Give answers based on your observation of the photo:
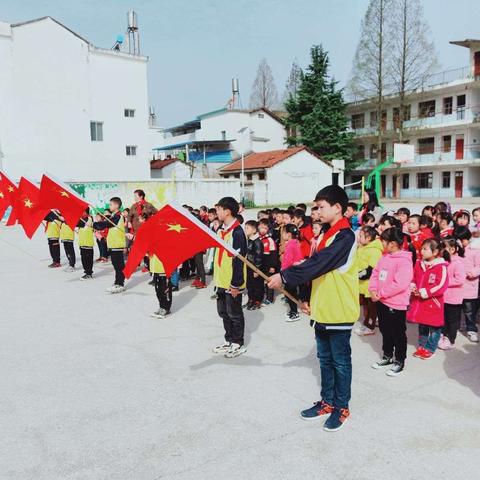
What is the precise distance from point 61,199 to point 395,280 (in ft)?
19.4

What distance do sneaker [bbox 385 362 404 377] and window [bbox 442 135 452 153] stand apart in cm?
3835

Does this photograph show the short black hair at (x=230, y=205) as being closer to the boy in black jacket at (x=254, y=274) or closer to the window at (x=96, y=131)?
the boy in black jacket at (x=254, y=274)

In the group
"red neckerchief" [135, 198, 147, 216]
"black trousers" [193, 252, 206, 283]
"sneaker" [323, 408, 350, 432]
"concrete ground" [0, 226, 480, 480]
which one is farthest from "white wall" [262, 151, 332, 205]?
"sneaker" [323, 408, 350, 432]

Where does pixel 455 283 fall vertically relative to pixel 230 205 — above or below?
below

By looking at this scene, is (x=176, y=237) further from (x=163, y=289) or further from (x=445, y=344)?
(x=445, y=344)

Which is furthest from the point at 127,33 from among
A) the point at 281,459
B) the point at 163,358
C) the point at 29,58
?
the point at 281,459

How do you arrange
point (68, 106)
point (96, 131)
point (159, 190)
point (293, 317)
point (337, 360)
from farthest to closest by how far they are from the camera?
1. point (96, 131)
2. point (68, 106)
3. point (159, 190)
4. point (293, 317)
5. point (337, 360)

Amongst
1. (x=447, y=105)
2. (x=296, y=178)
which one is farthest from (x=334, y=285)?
(x=447, y=105)

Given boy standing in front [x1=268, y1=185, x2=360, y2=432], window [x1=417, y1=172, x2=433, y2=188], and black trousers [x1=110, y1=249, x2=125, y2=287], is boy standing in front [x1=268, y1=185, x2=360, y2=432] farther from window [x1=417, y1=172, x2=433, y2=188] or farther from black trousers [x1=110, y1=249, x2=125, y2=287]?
window [x1=417, y1=172, x2=433, y2=188]

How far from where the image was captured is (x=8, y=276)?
33.9 feet

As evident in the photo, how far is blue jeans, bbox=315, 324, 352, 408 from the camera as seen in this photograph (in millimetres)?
3707

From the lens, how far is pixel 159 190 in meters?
27.0

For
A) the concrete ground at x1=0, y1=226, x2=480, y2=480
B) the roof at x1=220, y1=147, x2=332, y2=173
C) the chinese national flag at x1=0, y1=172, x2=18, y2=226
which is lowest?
the concrete ground at x1=0, y1=226, x2=480, y2=480

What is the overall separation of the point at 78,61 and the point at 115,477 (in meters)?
30.7
